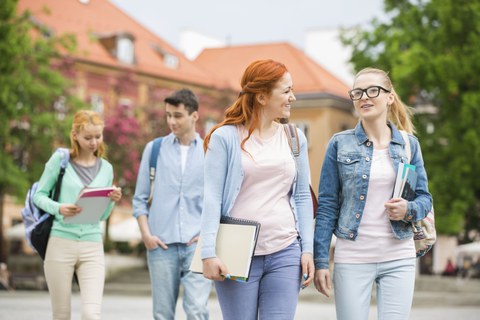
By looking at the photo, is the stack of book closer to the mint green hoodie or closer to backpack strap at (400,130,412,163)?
backpack strap at (400,130,412,163)

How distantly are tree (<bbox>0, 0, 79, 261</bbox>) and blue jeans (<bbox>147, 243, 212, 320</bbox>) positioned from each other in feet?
72.2

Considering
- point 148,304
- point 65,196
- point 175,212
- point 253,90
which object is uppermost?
point 253,90

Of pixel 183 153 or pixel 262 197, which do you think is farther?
pixel 183 153

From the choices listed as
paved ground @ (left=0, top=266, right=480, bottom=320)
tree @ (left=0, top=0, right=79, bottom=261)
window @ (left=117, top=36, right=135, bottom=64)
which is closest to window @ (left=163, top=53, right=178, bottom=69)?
window @ (left=117, top=36, right=135, bottom=64)

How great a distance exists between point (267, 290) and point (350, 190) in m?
0.82

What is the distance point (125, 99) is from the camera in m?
52.3

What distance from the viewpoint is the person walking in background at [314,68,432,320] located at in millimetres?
5262

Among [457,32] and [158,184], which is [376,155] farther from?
[457,32]

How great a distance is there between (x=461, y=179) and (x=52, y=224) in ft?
76.4

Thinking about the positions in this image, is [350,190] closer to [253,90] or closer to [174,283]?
[253,90]

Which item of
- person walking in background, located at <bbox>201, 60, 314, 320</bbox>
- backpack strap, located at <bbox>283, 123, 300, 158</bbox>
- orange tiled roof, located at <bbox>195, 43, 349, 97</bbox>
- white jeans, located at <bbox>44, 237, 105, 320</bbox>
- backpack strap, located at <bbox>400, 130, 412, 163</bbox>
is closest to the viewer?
person walking in background, located at <bbox>201, 60, 314, 320</bbox>

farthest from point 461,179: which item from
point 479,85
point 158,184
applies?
point 158,184

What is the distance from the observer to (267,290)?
16.3 feet

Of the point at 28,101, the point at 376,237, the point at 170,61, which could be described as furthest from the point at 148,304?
the point at 170,61
